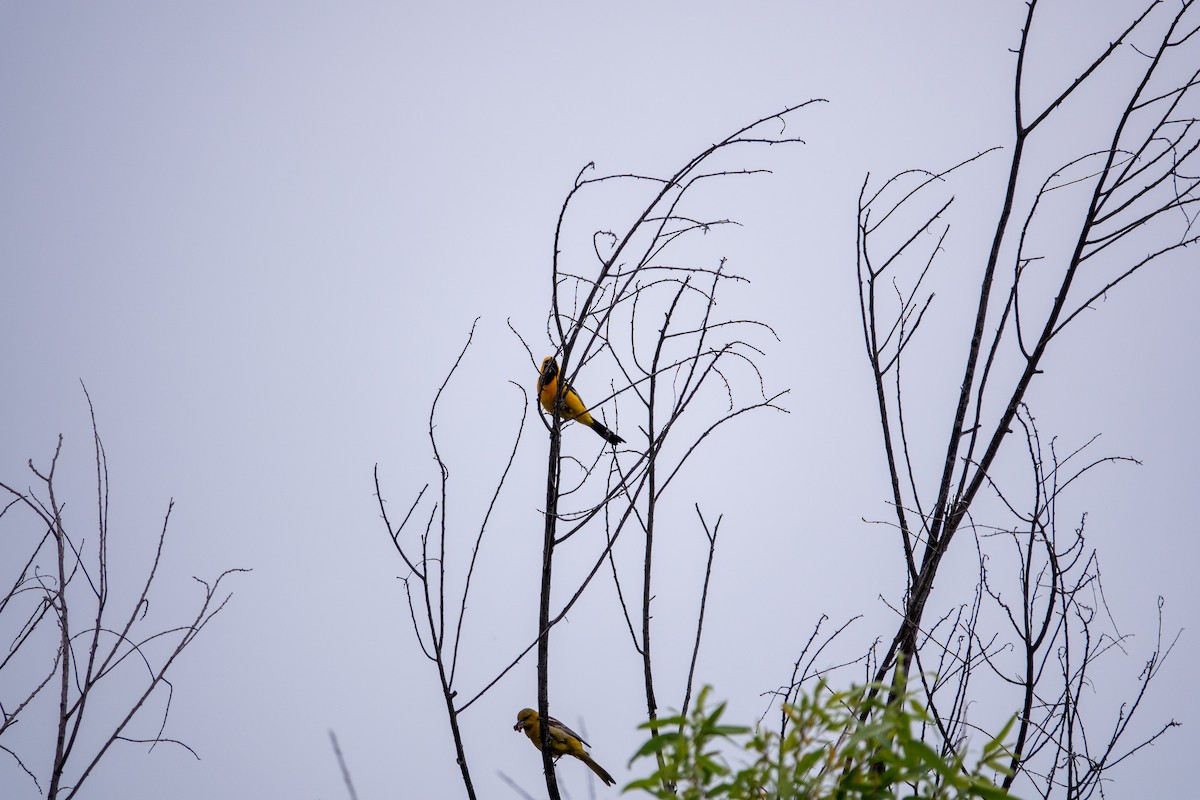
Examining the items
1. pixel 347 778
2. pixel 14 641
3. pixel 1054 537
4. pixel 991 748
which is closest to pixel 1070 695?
pixel 1054 537

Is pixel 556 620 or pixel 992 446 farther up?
pixel 992 446

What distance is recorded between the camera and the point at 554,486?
2.24 metres

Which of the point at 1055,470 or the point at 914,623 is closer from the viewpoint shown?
the point at 914,623

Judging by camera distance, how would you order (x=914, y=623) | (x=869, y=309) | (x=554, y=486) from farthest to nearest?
1. (x=869, y=309)
2. (x=554, y=486)
3. (x=914, y=623)

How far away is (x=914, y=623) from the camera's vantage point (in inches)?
81.9

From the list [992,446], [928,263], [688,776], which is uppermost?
[928,263]

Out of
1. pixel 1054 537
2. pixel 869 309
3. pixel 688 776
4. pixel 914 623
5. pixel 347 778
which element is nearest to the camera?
pixel 688 776

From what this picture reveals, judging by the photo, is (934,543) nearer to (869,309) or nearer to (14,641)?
(869,309)

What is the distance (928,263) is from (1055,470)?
794 mm

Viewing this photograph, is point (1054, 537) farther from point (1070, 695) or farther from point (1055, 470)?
point (1070, 695)

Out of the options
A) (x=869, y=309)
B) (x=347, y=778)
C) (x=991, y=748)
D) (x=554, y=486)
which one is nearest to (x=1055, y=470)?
(x=869, y=309)

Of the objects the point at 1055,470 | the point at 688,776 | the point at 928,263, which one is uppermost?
the point at 928,263

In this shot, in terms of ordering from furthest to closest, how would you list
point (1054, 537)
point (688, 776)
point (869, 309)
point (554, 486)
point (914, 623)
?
point (1054, 537) < point (869, 309) < point (554, 486) < point (914, 623) < point (688, 776)

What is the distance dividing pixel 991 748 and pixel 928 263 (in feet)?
5.31
